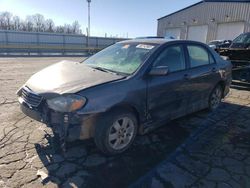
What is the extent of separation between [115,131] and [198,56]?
8.30 feet

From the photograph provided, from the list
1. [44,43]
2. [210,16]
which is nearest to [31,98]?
[210,16]

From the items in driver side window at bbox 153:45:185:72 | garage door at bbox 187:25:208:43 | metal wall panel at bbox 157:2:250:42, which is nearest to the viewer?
driver side window at bbox 153:45:185:72

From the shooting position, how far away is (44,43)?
27812 mm

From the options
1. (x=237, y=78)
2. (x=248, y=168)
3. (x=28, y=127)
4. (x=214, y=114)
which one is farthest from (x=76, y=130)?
(x=237, y=78)

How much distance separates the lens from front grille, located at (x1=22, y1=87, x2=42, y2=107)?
3.21m

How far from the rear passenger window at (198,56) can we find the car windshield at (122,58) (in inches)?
39.0

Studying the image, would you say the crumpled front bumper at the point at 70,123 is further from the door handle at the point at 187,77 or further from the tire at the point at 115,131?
the door handle at the point at 187,77

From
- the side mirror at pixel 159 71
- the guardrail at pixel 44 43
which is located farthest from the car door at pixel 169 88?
the guardrail at pixel 44 43

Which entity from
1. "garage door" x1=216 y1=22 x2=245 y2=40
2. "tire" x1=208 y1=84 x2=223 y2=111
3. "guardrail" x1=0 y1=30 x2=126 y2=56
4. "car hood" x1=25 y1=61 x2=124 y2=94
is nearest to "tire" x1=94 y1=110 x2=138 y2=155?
"car hood" x1=25 y1=61 x2=124 y2=94

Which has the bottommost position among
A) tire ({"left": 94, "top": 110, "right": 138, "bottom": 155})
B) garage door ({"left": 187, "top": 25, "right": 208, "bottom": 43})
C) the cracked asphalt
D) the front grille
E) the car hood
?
the cracked asphalt

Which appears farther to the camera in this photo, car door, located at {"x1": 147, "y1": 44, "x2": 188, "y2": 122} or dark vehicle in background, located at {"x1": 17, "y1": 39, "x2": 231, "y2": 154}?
car door, located at {"x1": 147, "y1": 44, "x2": 188, "y2": 122}

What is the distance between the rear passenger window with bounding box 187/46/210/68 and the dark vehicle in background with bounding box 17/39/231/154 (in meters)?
0.02

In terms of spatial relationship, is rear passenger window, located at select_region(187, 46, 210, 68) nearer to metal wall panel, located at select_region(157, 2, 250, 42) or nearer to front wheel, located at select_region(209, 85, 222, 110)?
front wheel, located at select_region(209, 85, 222, 110)

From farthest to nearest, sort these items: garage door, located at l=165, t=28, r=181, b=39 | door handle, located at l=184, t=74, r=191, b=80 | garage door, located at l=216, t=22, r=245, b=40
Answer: garage door, located at l=165, t=28, r=181, b=39 < garage door, located at l=216, t=22, r=245, b=40 < door handle, located at l=184, t=74, r=191, b=80
